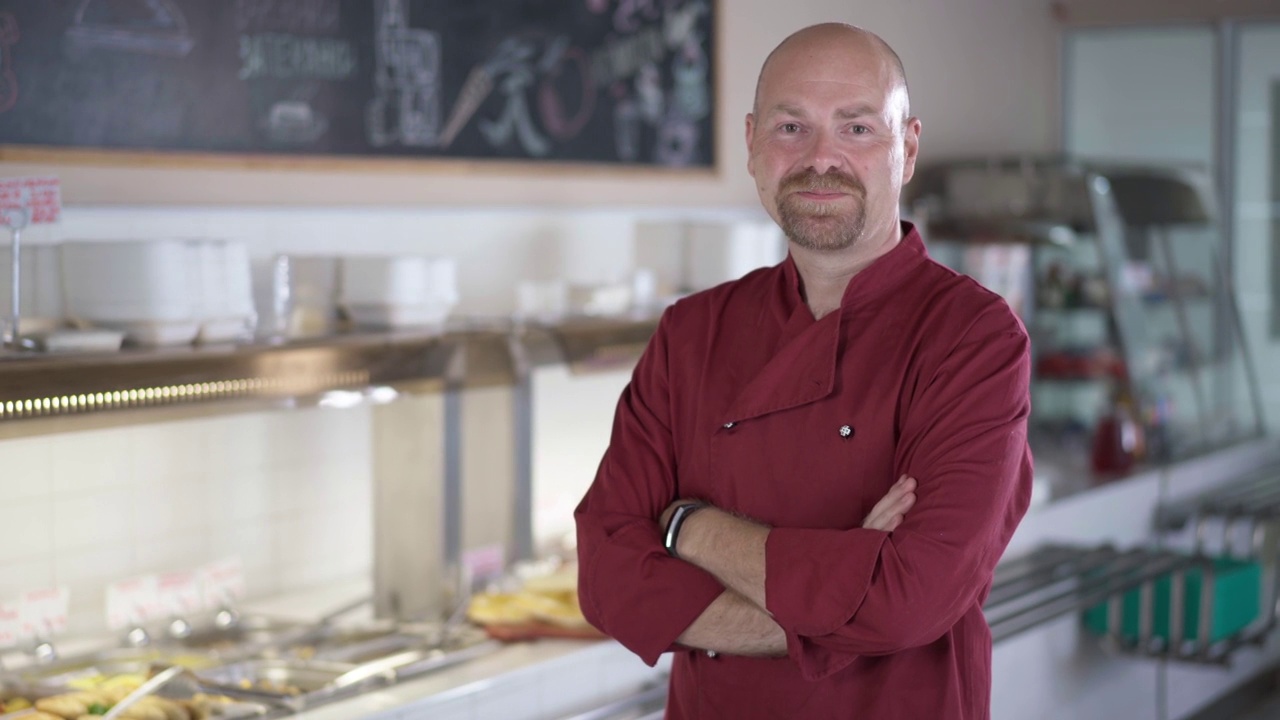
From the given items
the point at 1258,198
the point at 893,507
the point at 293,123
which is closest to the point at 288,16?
the point at 293,123

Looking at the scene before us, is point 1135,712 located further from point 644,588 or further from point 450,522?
point 644,588

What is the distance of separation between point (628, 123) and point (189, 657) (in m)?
2.03

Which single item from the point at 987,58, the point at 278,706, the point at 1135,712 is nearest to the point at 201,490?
the point at 278,706

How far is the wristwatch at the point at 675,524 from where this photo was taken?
6.24ft

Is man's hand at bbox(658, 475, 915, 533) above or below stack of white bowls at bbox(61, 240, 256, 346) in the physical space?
below

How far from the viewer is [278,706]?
2.43 m

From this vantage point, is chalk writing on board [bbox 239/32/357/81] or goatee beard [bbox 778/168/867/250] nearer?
goatee beard [bbox 778/168/867/250]

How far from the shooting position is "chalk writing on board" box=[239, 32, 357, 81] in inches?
122

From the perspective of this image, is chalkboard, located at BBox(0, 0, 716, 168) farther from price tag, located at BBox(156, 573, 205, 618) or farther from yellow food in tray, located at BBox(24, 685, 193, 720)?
yellow food in tray, located at BBox(24, 685, 193, 720)

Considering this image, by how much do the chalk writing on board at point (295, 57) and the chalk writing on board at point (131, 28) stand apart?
146 millimetres

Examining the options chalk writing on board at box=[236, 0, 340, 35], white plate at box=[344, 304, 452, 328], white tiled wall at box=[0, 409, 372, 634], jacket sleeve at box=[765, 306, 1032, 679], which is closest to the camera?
jacket sleeve at box=[765, 306, 1032, 679]

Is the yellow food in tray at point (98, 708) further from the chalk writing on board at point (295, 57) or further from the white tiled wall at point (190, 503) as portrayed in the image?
the chalk writing on board at point (295, 57)

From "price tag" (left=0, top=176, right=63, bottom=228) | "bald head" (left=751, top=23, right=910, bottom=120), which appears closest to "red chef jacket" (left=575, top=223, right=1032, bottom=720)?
"bald head" (left=751, top=23, right=910, bottom=120)

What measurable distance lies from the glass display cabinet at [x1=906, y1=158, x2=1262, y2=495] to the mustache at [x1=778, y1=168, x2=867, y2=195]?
9.92 feet
